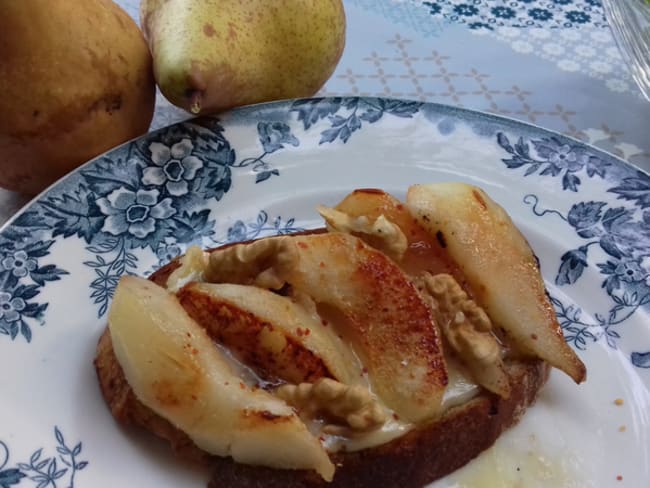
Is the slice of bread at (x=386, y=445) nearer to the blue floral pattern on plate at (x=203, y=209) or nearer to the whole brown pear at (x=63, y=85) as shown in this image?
the blue floral pattern on plate at (x=203, y=209)

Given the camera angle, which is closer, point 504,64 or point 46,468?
point 46,468

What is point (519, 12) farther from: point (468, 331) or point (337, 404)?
point (337, 404)

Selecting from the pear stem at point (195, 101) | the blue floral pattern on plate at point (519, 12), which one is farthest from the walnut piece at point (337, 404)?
the blue floral pattern on plate at point (519, 12)

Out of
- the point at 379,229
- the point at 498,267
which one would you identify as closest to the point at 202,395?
the point at 379,229

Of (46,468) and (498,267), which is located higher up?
(498,267)

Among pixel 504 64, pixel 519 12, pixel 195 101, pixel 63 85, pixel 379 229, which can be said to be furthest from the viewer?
pixel 519 12

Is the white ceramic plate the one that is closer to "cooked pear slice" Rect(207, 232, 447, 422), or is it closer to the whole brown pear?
the whole brown pear
